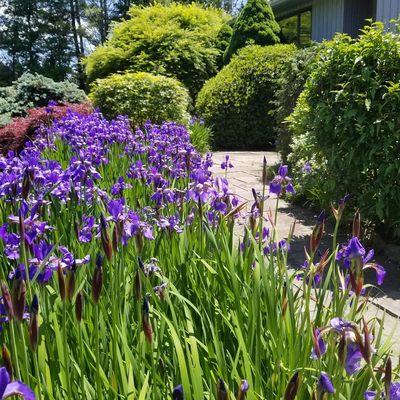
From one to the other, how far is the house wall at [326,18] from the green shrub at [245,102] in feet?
6.58

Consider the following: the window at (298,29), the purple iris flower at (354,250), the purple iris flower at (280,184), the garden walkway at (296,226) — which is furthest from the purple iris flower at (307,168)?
the window at (298,29)

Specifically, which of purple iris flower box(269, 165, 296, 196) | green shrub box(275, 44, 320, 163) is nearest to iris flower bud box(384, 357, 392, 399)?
purple iris flower box(269, 165, 296, 196)

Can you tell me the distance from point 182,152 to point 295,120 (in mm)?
2251

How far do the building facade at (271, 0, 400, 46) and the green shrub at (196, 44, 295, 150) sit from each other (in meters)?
1.98

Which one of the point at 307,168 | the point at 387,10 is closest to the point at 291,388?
the point at 307,168

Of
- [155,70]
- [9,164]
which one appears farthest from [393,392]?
[155,70]

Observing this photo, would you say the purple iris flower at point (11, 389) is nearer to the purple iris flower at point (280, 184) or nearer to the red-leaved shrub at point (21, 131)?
the purple iris flower at point (280, 184)

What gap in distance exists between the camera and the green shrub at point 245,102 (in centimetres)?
1038

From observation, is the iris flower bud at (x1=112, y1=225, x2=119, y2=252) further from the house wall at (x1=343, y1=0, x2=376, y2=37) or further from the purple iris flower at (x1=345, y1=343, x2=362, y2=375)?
the house wall at (x1=343, y1=0, x2=376, y2=37)

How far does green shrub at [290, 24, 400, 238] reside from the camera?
382 cm

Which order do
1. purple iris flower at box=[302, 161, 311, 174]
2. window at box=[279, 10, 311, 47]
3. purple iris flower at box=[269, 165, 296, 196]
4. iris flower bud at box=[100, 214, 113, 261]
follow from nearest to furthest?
iris flower bud at box=[100, 214, 113, 261] → purple iris flower at box=[269, 165, 296, 196] → purple iris flower at box=[302, 161, 311, 174] → window at box=[279, 10, 311, 47]

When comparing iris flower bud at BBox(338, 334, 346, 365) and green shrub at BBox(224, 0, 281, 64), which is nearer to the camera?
iris flower bud at BBox(338, 334, 346, 365)

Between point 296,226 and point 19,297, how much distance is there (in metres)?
4.22

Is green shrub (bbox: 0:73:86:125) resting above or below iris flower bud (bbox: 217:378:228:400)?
above
